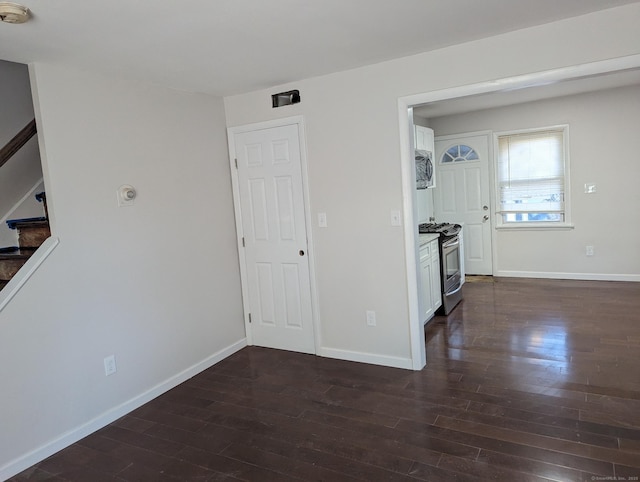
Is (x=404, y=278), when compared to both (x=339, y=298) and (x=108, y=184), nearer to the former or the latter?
(x=339, y=298)

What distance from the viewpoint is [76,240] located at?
9.10 feet

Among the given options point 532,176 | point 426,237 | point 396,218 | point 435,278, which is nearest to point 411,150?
point 396,218

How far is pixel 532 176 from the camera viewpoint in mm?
6020

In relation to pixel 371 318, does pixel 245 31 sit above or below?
above

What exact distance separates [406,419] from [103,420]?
2.04 m

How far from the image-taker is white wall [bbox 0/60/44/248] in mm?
3166

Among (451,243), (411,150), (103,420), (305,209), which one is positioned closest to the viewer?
(103,420)

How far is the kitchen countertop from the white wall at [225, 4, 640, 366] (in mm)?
854

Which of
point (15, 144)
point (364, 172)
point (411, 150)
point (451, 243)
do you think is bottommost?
point (451, 243)

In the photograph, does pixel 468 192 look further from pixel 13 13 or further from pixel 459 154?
pixel 13 13

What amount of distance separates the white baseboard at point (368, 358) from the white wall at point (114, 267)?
99 cm

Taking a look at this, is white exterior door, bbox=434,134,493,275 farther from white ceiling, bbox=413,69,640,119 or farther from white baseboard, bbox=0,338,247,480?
white baseboard, bbox=0,338,247,480

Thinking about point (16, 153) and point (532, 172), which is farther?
point (532, 172)

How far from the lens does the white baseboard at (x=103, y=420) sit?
2449 millimetres
